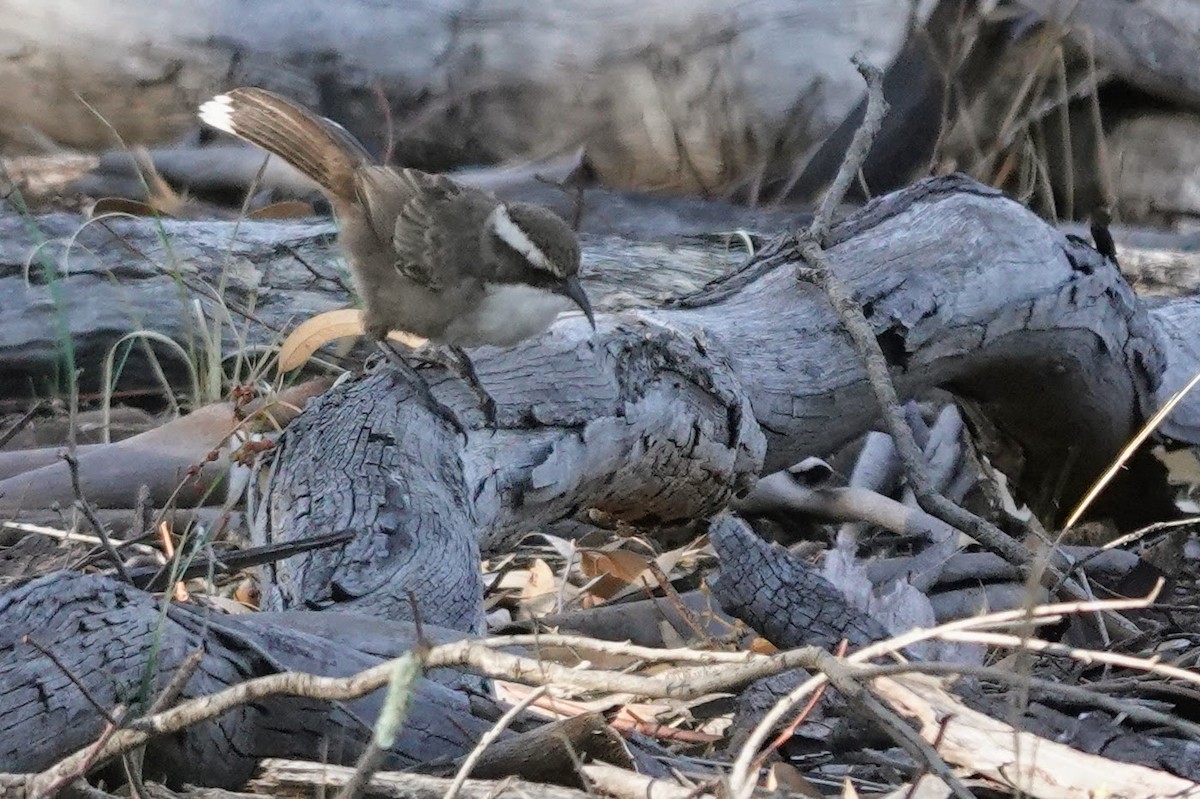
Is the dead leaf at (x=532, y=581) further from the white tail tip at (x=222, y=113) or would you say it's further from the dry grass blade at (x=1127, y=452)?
the white tail tip at (x=222, y=113)

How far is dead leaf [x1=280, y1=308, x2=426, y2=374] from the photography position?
5027mm

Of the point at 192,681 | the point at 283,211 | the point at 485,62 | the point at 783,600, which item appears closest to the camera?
the point at 192,681

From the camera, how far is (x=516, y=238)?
14.9 ft

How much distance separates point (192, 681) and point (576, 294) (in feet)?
7.09

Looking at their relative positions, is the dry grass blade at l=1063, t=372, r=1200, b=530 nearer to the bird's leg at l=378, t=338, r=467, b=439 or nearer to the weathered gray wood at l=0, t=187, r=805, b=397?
the bird's leg at l=378, t=338, r=467, b=439

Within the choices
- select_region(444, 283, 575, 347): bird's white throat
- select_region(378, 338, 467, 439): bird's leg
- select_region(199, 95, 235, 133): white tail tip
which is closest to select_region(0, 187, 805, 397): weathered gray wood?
select_region(199, 95, 235, 133): white tail tip

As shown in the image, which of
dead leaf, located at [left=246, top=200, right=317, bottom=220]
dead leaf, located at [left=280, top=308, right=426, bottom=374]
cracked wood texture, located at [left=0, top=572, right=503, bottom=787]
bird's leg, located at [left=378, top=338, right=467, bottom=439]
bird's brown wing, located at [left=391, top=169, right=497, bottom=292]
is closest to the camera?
cracked wood texture, located at [left=0, top=572, right=503, bottom=787]

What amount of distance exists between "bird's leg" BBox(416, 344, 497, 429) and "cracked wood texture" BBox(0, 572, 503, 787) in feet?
3.47

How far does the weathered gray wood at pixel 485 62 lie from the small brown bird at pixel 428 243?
2245 mm

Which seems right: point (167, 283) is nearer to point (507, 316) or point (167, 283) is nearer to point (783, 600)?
point (507, 316)

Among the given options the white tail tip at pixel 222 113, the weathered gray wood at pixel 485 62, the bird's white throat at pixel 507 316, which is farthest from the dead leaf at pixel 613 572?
the weathered gray wood at pixel 485 62

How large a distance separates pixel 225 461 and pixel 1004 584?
7.48 feet

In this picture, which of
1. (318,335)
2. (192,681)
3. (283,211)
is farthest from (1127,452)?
(283,211)

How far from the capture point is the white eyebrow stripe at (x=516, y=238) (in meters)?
4.41
